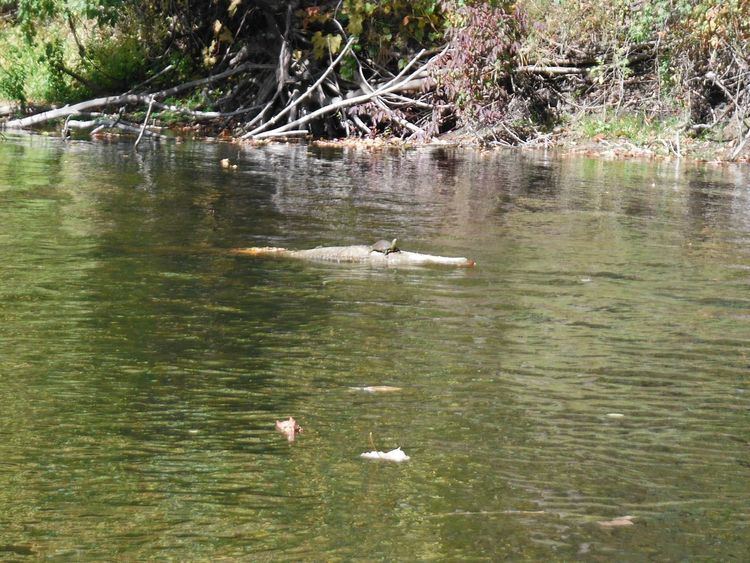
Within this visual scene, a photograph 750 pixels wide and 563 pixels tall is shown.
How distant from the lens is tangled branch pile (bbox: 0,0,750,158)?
22859 mm

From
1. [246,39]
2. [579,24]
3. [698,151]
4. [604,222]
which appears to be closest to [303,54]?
[246,39]

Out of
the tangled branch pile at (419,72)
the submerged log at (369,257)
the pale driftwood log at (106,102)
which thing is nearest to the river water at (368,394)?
the submerged log at (369,257)

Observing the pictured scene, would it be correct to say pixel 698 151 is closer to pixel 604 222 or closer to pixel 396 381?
pixel 604 222

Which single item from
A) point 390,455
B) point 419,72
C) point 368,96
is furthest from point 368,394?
point 419,72

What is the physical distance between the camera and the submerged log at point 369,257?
9156mm

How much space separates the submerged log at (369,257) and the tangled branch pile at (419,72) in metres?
13.1

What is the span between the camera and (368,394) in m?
5.50

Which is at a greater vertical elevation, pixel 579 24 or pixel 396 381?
pixel 579 24

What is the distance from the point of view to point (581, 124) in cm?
2419

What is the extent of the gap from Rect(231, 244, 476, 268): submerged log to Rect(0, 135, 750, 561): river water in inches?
9.6

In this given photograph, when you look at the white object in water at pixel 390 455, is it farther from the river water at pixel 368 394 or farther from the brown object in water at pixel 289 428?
the brown object in water at pixel 289 428

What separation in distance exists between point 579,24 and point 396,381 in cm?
1954

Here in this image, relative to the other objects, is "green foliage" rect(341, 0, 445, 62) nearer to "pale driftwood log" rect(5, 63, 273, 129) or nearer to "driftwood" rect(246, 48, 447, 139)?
"driftwood" rect(246, 48, 447, 139)

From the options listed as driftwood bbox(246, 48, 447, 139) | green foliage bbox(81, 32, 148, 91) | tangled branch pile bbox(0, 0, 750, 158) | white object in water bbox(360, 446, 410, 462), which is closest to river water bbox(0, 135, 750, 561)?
white object in water bbox(360, 446, 410, 462)
